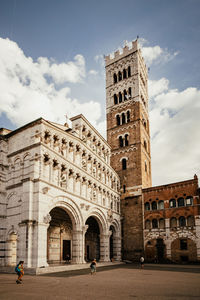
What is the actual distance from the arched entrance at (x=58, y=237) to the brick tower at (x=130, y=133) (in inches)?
441

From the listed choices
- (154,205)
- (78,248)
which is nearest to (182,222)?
(154,205)

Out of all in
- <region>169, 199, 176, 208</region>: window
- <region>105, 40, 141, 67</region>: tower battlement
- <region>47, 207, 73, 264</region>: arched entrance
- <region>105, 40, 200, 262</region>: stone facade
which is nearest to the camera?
<region>47, 207, 73, 264</region>: arched entrance

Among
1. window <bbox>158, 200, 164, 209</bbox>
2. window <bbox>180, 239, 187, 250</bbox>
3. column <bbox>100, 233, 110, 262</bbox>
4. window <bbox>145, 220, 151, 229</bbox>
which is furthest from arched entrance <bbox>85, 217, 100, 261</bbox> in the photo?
window <bbox>180, 239, 187, 250</bbox>

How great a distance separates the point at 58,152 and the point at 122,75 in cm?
2907

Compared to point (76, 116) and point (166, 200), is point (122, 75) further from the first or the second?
point (166, 200)

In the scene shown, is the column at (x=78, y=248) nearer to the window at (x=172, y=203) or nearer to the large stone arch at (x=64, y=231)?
the large stone arch at (x=64, y=231)

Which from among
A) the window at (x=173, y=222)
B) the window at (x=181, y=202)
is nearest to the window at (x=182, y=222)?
the window at (x=173, y=222)

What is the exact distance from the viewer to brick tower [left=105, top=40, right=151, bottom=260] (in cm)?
4003

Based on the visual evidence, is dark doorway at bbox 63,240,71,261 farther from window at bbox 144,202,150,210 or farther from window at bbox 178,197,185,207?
window at bbox 178,197,185,207

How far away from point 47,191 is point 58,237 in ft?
32.1

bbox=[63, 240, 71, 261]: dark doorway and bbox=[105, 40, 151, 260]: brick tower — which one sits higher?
bbox=[105, 40, 151, 260]: brick tower

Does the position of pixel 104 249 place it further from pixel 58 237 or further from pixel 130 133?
pixel 130 133

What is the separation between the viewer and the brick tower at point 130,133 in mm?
40031

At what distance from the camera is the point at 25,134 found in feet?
84.1
